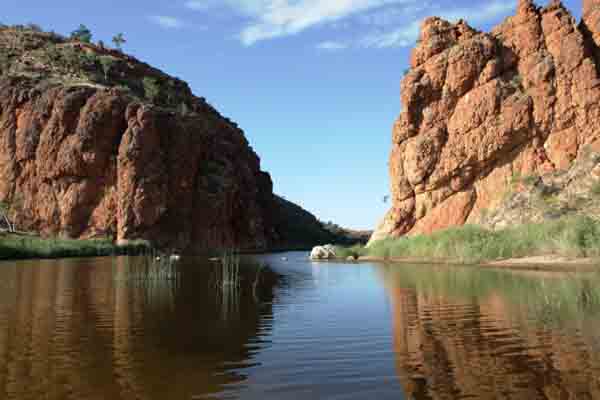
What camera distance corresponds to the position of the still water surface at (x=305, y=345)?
23.4 ft

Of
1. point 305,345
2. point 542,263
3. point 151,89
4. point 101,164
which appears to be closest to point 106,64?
point 151,89

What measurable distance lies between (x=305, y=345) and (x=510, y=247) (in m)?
22.9

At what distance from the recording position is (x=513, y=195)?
38.2 metres

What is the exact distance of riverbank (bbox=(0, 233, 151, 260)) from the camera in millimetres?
48406

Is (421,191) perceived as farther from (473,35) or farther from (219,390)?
(219,390)

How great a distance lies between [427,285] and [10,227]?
58770 millimetres

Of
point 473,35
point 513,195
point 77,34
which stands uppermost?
point 77,34

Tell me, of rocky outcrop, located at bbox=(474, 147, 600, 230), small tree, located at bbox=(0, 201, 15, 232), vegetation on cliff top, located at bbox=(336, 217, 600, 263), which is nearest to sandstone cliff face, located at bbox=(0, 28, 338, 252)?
small tree, located at bbox=(0, 201, 15, 232)

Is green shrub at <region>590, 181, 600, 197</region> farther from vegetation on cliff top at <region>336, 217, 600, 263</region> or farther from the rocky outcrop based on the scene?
vegetation on cliff top at <region>336, 217, 600, 263</region>

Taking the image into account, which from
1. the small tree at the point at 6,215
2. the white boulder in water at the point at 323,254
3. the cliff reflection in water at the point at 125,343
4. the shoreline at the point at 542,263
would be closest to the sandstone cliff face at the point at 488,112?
the white boulder in water at the point at 323,254

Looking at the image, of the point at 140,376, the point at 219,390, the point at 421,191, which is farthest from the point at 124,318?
the point at 421,191

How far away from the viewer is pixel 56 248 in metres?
52.4

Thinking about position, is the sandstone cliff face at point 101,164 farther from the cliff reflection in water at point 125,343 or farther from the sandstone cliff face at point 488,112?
the cliff reflection in water at point 125,343

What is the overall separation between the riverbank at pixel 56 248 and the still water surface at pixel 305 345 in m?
31.7
